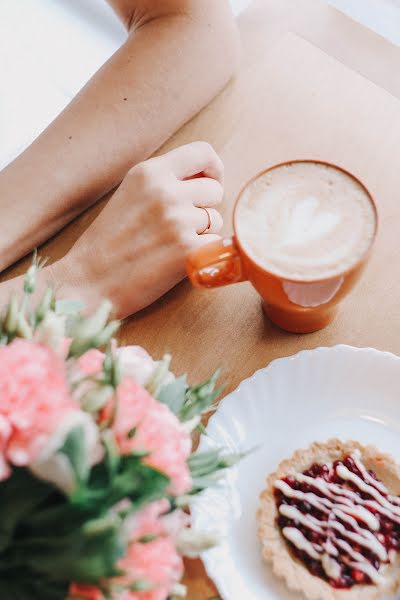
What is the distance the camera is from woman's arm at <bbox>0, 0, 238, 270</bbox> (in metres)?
0.95

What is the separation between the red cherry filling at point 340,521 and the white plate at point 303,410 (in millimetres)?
46

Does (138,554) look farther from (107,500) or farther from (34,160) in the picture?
(34,160)

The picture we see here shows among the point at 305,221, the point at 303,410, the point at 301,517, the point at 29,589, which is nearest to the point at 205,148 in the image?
the point at 305,221

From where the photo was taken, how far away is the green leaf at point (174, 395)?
589mm

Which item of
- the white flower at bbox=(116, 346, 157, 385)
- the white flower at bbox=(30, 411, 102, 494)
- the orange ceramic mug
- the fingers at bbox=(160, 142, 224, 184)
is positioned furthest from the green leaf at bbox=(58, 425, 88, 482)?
the fingers at bbox=(160, 142, 224, 184)

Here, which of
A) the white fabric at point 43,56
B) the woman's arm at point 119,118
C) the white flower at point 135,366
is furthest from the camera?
the white fabric at point 43,56

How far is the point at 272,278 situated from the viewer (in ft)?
2.26

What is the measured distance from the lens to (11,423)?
45 centimetres

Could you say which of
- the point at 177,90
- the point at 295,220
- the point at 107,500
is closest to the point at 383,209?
the point at 295,220

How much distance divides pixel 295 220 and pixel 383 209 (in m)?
0.23

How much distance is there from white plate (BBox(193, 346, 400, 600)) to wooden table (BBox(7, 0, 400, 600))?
0.05 meters

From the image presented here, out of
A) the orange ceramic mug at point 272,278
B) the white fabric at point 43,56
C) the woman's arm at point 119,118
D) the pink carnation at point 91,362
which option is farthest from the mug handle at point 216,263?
the white fabric at point 43,56

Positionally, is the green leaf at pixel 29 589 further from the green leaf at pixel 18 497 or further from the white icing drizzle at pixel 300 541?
the white icing drizzle at pixel 300 541

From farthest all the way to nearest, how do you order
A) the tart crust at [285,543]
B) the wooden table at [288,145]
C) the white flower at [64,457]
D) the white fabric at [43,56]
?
the white fabric at [43,56], the wooden table at [288,145], the tart crust at [285,543], the white flower at [64,457]
